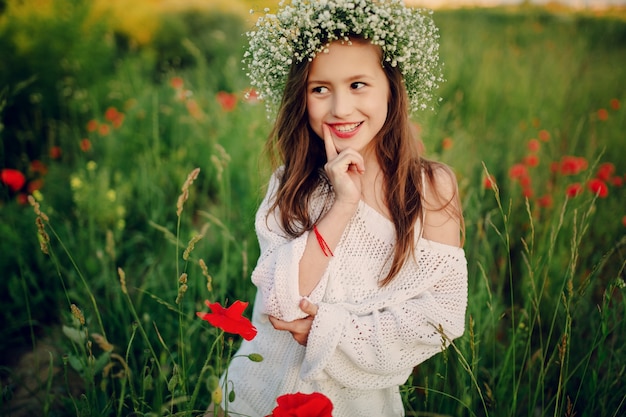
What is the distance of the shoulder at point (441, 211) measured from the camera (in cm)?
147

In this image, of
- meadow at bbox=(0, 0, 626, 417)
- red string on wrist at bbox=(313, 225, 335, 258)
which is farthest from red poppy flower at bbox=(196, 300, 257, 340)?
red string on wrist at bbox=(313, 225, 335, 258)

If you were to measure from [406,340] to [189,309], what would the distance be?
Result: 3.52ft

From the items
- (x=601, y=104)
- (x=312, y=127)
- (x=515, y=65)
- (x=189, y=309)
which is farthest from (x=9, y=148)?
(x=601, y=104)

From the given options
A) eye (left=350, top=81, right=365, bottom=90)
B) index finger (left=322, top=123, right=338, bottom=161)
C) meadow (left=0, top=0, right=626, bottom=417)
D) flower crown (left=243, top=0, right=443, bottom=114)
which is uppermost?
flower crown (left=243, top=0, right=443, bottom=114)

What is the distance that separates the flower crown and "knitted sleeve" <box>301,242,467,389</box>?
0.56m

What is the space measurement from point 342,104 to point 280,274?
524 mm

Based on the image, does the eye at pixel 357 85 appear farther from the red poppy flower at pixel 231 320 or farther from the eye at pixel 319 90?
the red poppy flower at pixel 231 320

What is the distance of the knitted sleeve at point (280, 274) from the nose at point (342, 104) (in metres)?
0.37

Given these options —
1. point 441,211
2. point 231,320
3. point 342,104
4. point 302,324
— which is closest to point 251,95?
point 342,104

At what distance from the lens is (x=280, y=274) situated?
4.43ft

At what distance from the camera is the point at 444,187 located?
1529mm

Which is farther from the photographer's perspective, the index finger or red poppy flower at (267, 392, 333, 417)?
the index finger

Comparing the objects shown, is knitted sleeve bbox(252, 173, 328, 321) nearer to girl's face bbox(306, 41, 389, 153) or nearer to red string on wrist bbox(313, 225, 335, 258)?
red string on wrist bbox(313, 225, 335, 258)

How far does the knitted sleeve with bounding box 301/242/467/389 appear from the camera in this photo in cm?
132
